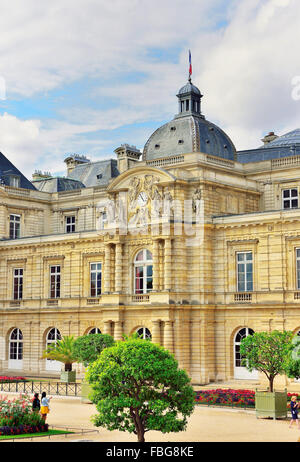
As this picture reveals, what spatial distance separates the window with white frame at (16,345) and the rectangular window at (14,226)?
821cm

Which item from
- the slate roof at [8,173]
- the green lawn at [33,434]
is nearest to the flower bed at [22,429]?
the green lawn at [33,434]

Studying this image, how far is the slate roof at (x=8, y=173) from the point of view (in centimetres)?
6475

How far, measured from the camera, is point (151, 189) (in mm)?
50125

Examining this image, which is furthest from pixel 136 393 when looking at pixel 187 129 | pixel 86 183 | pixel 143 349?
pixel 86 183

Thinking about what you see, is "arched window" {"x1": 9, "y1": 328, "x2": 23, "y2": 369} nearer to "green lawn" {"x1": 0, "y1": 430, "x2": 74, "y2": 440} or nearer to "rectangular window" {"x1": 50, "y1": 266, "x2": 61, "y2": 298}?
"rectangular window" {"x1": 50, "y1": 266, "x2": 61, "y2": 298}

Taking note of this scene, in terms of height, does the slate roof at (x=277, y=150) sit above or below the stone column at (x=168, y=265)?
above

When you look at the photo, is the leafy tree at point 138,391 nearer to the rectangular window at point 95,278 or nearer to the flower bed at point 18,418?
the flower bed at point 18,418

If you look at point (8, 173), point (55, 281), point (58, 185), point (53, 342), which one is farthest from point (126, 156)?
Result: point (53, 342)

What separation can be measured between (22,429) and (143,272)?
23289 mm

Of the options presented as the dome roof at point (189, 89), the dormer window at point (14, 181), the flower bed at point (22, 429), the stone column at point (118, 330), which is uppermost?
the dome roof at point (189, 89)

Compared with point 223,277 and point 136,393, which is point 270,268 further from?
point 136,393

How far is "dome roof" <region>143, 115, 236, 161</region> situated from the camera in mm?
53344

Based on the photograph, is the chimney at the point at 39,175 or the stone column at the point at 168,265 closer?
the stone column at the point at 168,265
